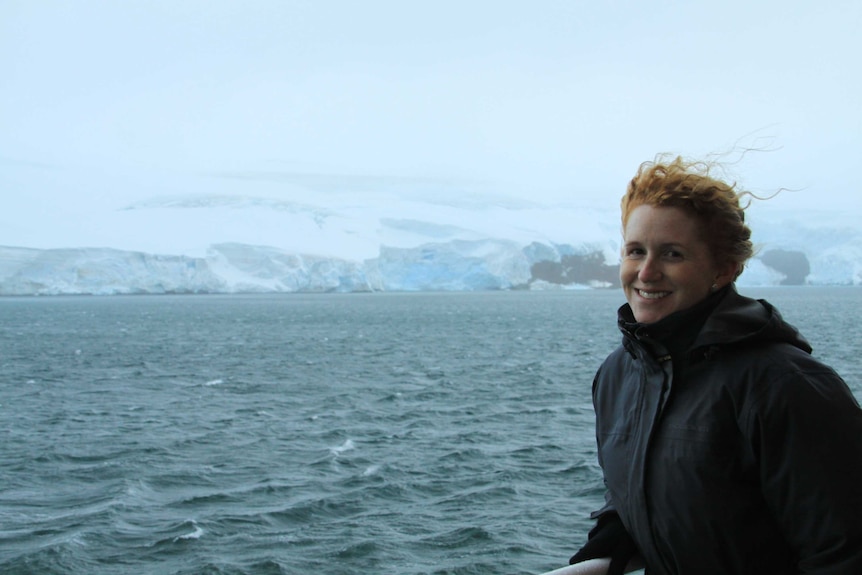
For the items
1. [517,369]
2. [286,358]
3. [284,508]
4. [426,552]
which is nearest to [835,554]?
[426,552]

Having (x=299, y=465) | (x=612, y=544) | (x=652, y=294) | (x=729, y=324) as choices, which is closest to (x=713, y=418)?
(x=729, y=324)

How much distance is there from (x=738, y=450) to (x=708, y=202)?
493 millimetres

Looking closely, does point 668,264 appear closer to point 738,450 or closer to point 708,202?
point 708,202

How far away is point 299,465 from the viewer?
48.9ft

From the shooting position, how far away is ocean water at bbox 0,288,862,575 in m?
10.6

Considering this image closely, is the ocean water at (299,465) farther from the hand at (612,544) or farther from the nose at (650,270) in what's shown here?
the nose at (650,270)

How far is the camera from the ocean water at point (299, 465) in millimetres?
10602

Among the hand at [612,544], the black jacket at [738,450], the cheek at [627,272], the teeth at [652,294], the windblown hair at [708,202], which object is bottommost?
the hand at [612,544]

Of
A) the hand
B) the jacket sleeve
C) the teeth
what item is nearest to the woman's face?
the teeth

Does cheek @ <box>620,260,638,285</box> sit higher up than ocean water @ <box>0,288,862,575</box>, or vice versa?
cheek @ <box>620,260,638,285</box>

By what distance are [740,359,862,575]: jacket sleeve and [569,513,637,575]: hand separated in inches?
19.2

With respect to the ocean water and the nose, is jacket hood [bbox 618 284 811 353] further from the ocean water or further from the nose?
the ocean water

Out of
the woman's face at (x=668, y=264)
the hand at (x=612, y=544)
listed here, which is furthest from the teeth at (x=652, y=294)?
the hand at (x=612, y=544)

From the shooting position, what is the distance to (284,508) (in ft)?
40.0
